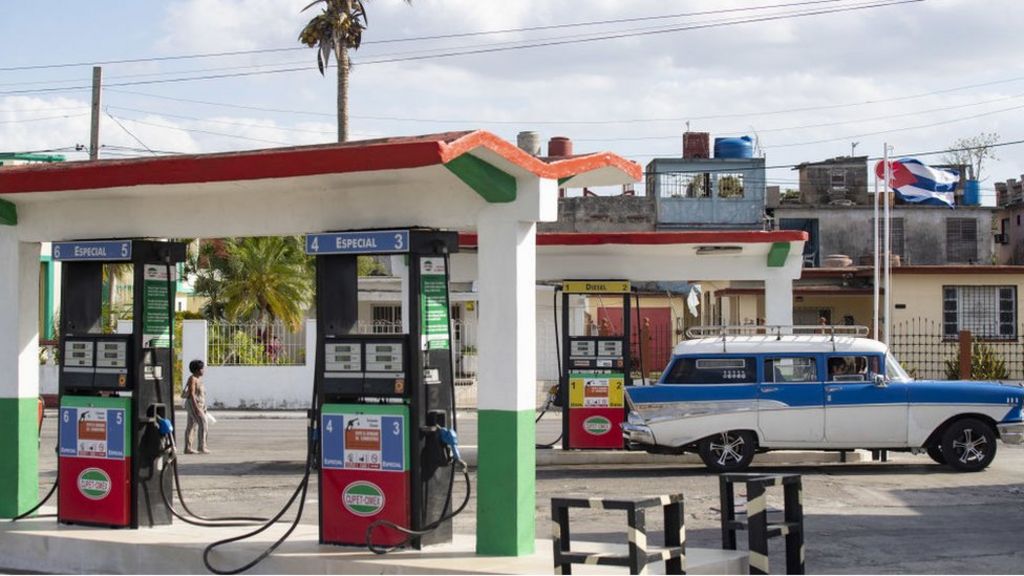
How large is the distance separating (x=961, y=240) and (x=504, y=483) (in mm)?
47607

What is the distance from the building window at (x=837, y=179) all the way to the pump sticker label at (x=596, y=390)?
38358mm

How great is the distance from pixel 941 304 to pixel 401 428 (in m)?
29.8

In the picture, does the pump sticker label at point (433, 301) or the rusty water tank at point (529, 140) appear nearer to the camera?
the pump sticker label at point (433, 301)

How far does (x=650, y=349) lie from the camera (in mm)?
42094

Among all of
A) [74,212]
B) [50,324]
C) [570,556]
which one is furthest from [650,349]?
[570,556]

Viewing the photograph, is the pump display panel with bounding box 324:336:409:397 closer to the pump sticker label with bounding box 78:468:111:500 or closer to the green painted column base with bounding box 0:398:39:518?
the pump sticker label with bounding box 78:468:111:500

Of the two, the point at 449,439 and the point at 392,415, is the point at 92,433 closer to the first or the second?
the point at 392,415

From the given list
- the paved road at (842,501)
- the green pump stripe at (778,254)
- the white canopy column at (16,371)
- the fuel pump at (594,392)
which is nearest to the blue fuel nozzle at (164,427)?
the white canopy column at (16,371)

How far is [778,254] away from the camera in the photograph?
22031 mm

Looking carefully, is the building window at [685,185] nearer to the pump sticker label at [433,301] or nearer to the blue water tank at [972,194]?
the blue water tank at [972,194]

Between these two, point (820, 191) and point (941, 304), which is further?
point (820, 191)

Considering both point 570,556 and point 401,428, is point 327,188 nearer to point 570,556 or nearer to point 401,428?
point 401,428

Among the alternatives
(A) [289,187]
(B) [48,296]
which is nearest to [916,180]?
(B) [48,296]

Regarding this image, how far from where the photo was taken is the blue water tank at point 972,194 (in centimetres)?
5591
